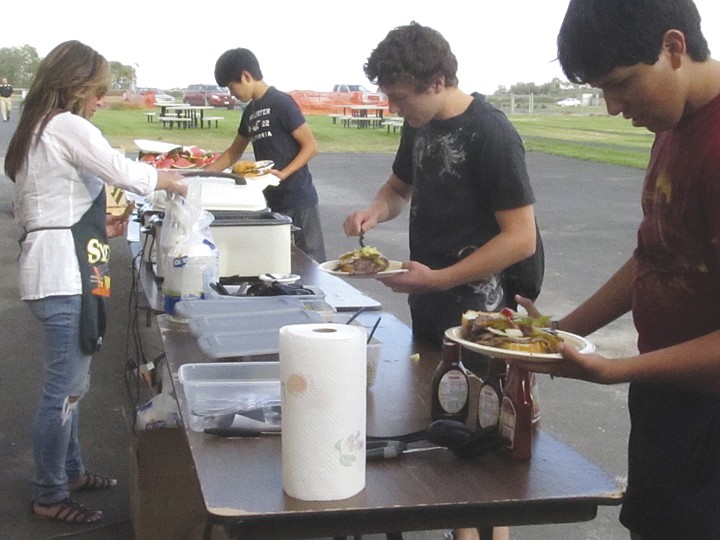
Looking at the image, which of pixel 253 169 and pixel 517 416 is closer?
pixel 517 416

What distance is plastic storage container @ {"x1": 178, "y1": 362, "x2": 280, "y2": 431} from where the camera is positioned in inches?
80.8

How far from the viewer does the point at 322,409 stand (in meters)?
1.61

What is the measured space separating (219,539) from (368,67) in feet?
5.18

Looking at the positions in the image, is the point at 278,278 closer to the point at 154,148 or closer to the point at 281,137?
the point at 281,137

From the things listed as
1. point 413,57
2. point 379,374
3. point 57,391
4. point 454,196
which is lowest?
point 57,391

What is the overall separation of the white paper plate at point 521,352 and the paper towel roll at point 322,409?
1.06 feet

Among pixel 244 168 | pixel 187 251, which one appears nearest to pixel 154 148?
pixel 244 168

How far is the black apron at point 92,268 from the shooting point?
3.47 metres

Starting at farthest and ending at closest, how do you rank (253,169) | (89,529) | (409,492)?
(253,169)
(89,529)
(409,492)

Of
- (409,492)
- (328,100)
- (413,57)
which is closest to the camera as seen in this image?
(409,492)

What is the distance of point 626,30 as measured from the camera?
62.0 inches

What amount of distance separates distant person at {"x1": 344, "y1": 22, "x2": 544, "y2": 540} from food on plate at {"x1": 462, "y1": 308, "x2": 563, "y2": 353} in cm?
65

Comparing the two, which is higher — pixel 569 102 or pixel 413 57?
pixel 413 57

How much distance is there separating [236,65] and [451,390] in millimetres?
3865
